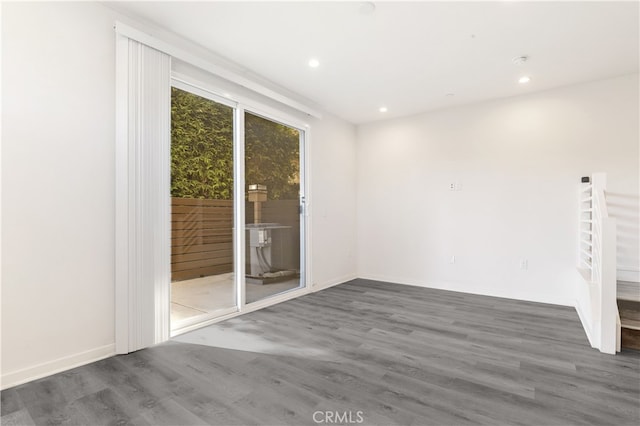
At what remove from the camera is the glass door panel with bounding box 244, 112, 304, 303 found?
3844 millimetres

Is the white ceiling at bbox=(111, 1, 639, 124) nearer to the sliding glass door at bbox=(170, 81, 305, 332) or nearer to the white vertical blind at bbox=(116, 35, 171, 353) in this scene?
the white vertical blind at bbox=(116, 35, 171, 353)

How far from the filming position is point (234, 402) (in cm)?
190

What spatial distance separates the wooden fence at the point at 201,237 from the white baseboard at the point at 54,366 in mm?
801

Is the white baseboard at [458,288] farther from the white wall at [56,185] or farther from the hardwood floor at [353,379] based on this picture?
the white wall at [56,185]

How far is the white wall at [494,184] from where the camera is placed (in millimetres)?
3879

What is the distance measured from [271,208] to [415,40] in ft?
8.18

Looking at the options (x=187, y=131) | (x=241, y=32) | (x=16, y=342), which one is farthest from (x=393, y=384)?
(x=241, y=32)

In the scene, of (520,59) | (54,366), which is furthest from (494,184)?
(54,366)

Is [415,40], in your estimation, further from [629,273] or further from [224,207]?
[629,273]

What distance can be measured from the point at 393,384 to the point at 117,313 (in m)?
2.17

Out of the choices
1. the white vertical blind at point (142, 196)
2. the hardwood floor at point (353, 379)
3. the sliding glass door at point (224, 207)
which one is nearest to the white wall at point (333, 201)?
the sliding glass door at point (224, 207)

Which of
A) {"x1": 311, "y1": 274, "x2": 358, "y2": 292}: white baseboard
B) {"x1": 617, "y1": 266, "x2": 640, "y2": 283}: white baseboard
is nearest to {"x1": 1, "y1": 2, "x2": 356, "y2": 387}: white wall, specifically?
{"x1": 311, "y1": 274, "x2": 358, "y2": 292}: white baseboard

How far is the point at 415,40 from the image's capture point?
2955 millimetres

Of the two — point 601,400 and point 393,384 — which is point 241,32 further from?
point 601,400
